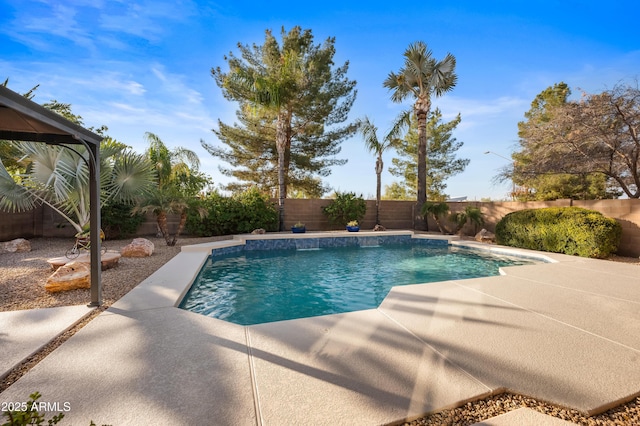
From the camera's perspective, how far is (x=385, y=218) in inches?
571

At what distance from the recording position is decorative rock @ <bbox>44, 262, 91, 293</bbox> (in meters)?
3.67

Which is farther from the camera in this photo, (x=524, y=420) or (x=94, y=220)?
(x=94, y=220)

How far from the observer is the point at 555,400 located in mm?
1598

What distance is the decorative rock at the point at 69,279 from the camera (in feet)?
12.0

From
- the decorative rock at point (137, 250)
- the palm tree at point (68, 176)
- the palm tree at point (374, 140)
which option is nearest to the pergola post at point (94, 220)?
the palm tree at point (68, 176)

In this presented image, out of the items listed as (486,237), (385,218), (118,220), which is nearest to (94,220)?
(118,220)

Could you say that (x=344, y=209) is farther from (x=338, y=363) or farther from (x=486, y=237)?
(x=338, y=363)

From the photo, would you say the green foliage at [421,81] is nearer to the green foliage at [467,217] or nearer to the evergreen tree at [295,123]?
the green foliage at [467,217]

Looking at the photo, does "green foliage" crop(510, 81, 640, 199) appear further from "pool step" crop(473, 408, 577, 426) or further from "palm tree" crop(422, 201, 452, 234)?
"pool step" crop(473, 408, 577, 426)

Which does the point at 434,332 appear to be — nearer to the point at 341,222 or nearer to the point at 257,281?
the point at 257,281

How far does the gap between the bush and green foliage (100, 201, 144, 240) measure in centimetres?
1202

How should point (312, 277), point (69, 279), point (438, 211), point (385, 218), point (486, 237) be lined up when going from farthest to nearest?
point (385, 218) → point (438, 211) → point (486, 237) → point (312, 277) → point (69, 279)

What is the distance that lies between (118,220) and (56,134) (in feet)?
23.0

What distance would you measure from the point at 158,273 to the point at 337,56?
50.5 ft
